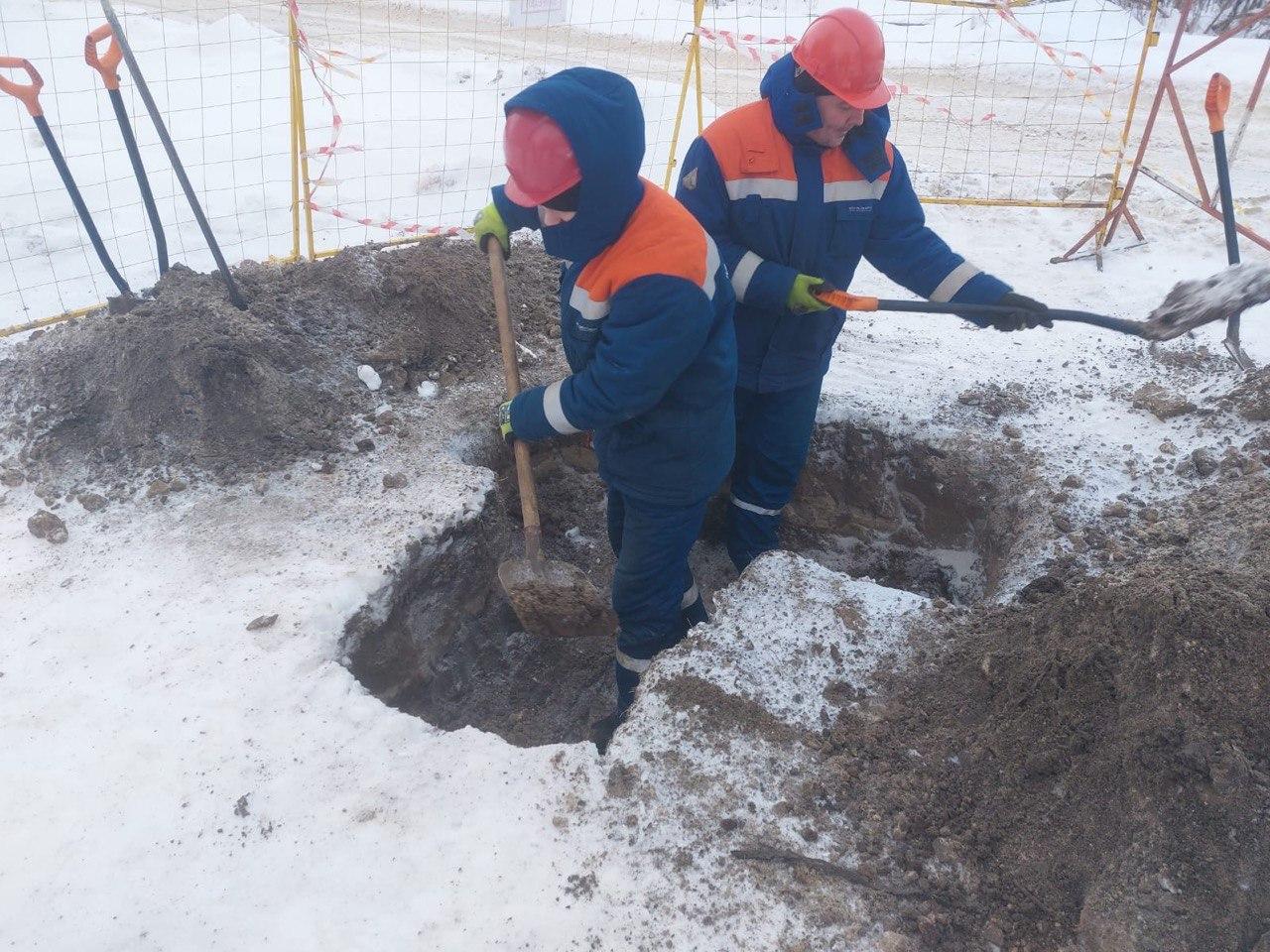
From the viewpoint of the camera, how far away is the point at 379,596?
3025 millimetres

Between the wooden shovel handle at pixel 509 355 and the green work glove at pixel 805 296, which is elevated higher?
the green work glove at pixel 805 296

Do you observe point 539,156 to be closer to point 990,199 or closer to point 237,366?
point 237,366

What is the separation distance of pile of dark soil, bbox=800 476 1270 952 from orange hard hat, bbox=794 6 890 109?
1774mm

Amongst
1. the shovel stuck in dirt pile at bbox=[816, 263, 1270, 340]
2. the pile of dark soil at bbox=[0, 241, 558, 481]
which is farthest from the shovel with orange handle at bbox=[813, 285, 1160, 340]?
the pile of dark soil at bbox=[0, 241, 558, 481]

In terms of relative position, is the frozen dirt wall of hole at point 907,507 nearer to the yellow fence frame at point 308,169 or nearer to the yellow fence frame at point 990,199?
the yellow fence frame at point 308,169

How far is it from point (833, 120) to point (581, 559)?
2.34 meters

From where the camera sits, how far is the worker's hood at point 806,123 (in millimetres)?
2812

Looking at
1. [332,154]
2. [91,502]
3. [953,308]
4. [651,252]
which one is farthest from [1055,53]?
[91,502]

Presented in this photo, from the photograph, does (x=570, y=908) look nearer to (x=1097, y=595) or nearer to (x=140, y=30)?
(x=1097, y=595)

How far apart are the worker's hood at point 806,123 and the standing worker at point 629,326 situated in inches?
27.5

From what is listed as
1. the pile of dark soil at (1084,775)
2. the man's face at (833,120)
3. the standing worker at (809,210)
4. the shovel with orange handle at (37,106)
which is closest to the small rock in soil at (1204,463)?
the pile of dark soil at (1084,775)

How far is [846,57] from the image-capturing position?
2670mm

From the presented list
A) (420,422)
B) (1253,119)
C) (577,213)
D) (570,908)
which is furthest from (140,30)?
(1253,119)

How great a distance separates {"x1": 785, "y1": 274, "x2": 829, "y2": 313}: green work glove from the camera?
2.99 meters
